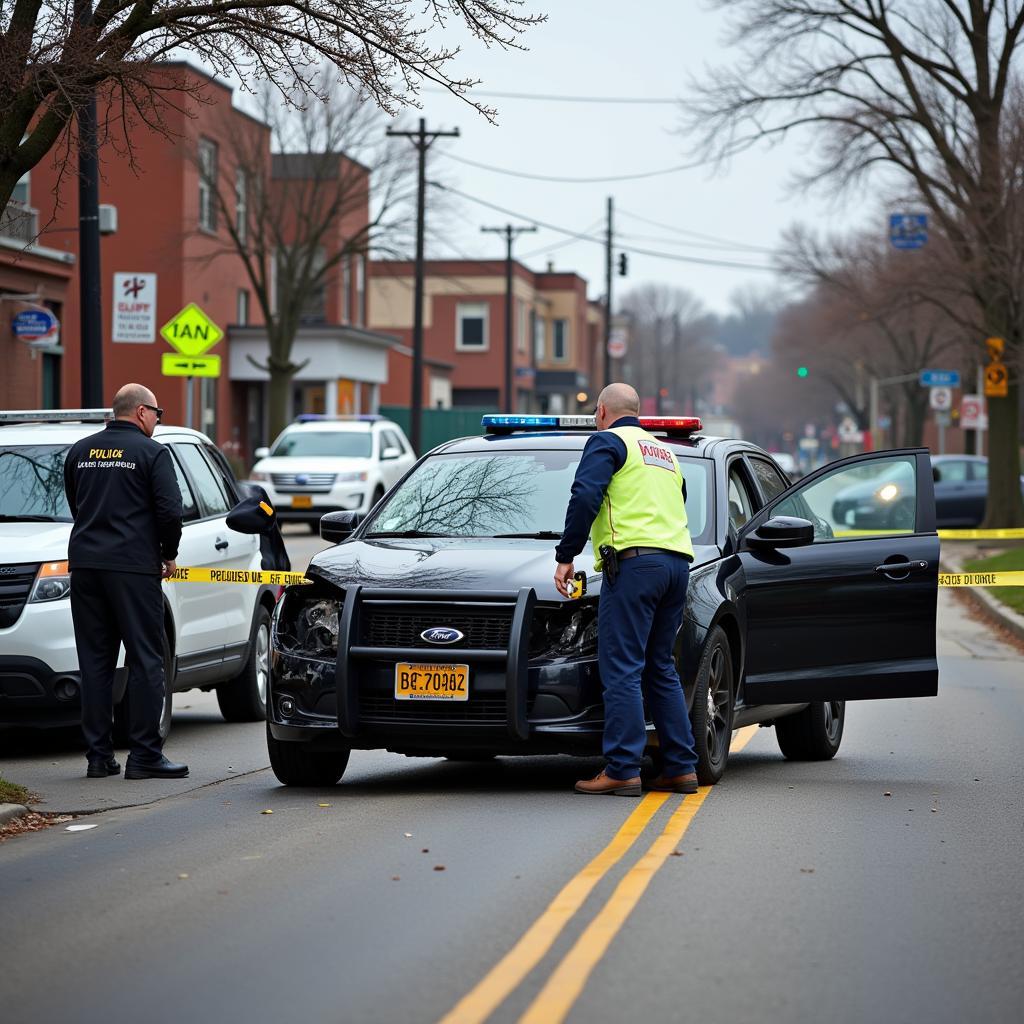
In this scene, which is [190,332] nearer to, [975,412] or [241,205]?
[241,205]

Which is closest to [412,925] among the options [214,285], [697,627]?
[697,627]

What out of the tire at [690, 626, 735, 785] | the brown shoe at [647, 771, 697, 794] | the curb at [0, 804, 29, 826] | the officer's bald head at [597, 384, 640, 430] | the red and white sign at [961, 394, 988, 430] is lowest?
the curb at [0, 804, 29, 826]

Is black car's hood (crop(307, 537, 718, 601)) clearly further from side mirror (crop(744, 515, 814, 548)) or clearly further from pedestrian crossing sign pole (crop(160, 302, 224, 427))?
pedestrian crossing sign pole (crop(160, 302, 224, 427))

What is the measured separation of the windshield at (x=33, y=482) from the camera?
11.3m

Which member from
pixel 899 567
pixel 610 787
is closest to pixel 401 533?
pixel 610 787

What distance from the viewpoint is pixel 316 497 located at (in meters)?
32.0

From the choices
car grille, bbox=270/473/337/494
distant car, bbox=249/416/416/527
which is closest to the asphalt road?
distant car, bbox=249/416/416/527

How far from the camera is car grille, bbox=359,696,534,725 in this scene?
8648 millimetres

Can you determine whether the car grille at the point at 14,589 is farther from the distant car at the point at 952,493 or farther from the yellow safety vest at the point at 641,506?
the distant car at the point at 952,493

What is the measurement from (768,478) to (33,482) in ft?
14.5

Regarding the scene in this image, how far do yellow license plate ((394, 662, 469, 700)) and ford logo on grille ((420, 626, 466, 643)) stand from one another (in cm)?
12

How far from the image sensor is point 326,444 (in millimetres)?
33438

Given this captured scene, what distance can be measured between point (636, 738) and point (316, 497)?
23.6 meters

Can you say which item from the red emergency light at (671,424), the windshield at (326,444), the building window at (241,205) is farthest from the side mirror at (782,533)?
the building window at (241,205)
